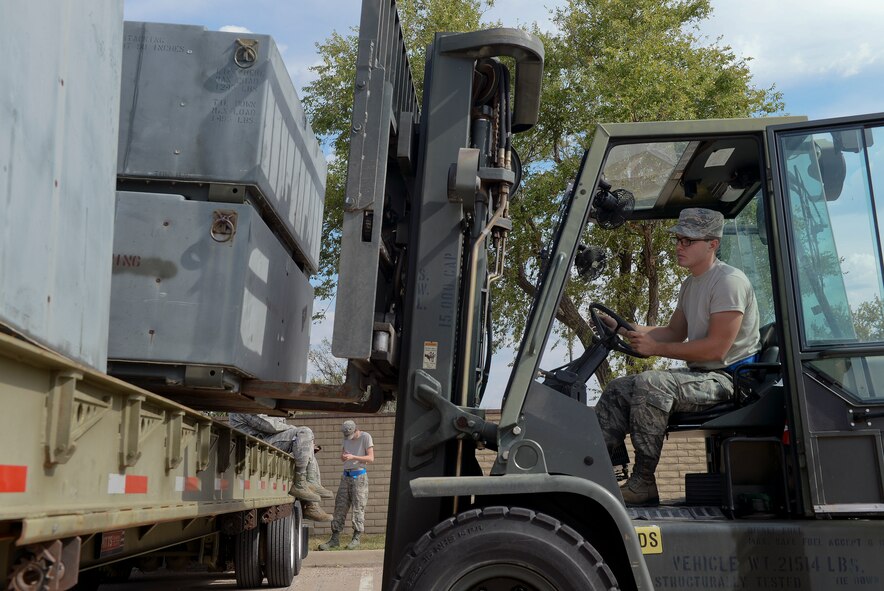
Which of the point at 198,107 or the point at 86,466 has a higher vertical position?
the point at 198,107

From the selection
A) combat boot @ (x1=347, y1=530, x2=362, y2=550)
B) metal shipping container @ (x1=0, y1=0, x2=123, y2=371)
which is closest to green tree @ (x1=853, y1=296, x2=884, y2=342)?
metal shipping container @ (x1=0, y1=0, x2=123, y2=371)

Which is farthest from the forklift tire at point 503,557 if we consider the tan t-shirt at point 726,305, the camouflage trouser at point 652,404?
the tan t-shirt at point 726,305

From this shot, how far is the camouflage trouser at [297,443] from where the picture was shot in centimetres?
1028

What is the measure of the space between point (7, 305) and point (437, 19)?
17077mm

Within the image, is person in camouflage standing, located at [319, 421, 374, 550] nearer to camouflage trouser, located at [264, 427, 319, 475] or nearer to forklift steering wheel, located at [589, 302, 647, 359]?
camouflage trouser, located at [264, 427, 319, 475]

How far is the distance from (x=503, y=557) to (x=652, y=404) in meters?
1.09

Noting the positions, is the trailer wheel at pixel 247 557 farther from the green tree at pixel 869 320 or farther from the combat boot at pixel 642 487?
the green tree at pixel 869 320

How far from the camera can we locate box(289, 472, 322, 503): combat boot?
393 inches

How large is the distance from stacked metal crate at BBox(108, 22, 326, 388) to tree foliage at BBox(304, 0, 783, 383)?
8852 millimetres

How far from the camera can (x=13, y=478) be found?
219cm

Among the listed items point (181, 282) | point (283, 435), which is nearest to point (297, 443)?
point (283, 435)

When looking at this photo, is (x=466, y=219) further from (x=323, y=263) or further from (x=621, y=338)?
(x=323, y=263)

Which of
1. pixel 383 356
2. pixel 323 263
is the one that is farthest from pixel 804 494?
pixel 323 263

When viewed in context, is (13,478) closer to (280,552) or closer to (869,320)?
(869,320)
